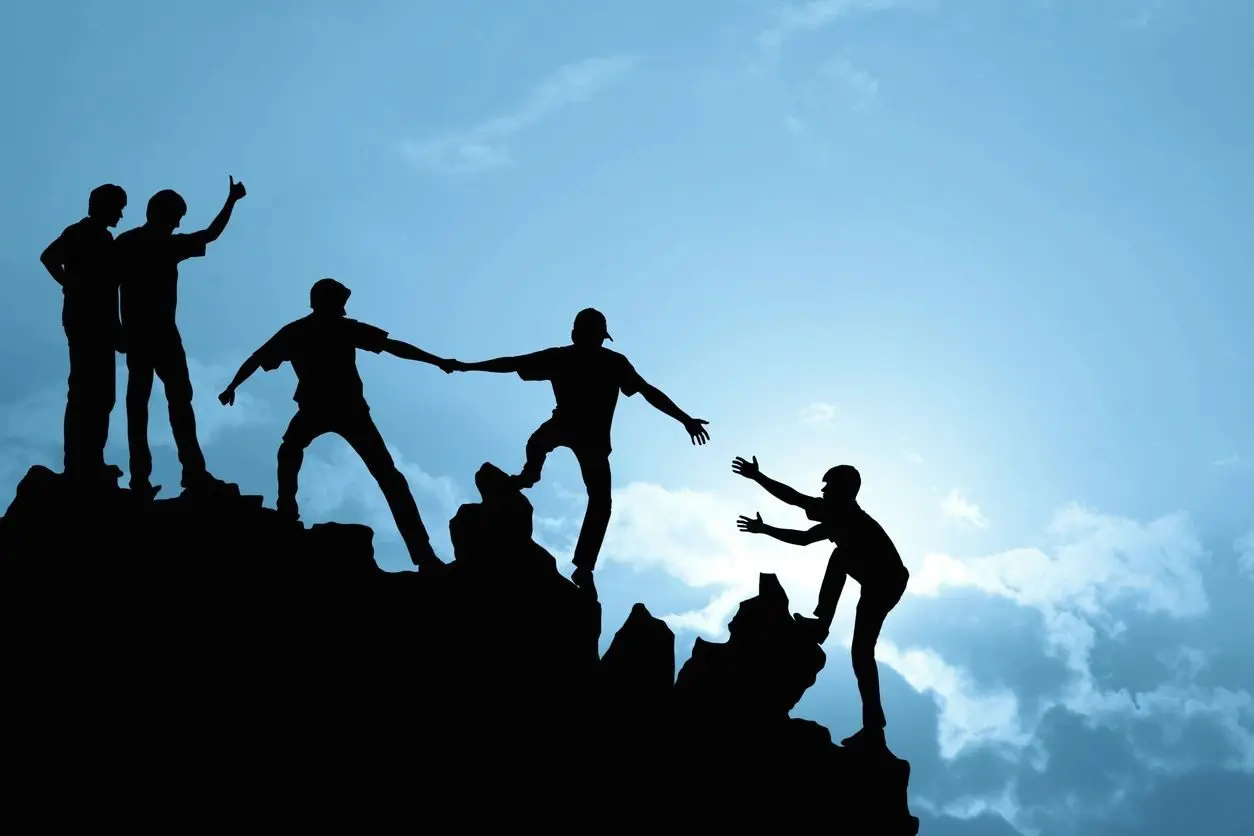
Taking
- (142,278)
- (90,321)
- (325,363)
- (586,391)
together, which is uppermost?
(586,391)

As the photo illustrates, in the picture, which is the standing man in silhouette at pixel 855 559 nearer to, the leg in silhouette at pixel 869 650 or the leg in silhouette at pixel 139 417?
the leg in silhouette at pixel 869 650

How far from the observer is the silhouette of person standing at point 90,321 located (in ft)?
43.0

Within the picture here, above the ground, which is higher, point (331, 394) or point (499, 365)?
point (499, 365)

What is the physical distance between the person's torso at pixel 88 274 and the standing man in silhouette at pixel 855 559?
8798 mm

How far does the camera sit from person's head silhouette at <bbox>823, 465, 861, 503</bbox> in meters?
15.0

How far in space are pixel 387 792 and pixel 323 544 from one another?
3332 millimetres

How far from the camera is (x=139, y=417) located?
44.6ft

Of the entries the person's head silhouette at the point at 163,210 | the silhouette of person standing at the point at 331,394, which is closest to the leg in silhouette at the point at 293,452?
the silhouette of person standing at the point at 331,394

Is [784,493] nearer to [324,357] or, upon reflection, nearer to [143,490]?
[324,357]

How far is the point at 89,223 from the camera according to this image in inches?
518

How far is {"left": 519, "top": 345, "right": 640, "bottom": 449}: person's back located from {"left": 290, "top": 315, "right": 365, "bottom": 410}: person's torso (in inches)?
99.2

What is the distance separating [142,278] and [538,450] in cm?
565

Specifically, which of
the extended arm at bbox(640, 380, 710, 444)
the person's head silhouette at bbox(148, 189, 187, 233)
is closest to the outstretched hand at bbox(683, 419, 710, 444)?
the extended arm at bbox(640, 380, 710, 444)

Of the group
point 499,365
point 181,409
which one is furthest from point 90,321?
point 499,365
